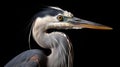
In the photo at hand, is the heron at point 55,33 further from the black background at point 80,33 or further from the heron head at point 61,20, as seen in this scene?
the black background at point 80,33

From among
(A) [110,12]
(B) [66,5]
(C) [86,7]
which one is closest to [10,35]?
(B) [66,5]

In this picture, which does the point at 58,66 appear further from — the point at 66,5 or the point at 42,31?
the point at 66,5

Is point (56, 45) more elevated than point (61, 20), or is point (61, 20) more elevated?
point (61, 20)

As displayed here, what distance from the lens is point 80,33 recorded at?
203 centimetres

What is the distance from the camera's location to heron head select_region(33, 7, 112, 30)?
4.89 ft

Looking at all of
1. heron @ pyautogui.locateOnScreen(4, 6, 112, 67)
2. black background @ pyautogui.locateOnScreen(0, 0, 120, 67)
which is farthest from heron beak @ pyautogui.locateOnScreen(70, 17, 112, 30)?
black background @ pyautogui.locateOnScreen(0, 0, 120, 67)

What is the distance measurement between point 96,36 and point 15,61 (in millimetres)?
800

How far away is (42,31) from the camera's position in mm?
1516

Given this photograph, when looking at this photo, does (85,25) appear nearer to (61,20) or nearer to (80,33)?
A: (61,20)

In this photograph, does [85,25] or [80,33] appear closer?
[85,25]

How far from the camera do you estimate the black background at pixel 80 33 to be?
6.28ft

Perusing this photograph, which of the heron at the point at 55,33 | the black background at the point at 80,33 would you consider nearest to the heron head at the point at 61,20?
Answer: the heron at the point at 55,33

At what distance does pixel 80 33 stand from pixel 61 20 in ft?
1.78

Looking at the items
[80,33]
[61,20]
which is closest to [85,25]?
[61,20]
